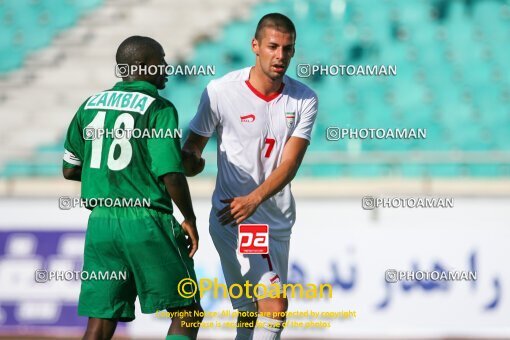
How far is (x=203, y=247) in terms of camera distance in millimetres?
9336

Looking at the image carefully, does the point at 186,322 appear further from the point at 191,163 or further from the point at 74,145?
the point at 74,145

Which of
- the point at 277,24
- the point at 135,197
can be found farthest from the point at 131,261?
the point at 277,24

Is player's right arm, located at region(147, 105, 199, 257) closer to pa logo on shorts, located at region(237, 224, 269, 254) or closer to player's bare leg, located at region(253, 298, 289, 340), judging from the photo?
pa logo on shorts, located at region(237, 224, 269, 254)

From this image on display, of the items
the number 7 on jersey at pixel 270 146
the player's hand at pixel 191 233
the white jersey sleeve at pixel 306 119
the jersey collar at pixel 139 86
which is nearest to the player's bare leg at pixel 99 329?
the player's hand at pixel 191 233

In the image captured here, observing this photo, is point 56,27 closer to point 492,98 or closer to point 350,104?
point 350,104

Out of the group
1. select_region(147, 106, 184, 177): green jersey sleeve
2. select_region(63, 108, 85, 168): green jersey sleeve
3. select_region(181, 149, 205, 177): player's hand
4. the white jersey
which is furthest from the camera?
the white jersey

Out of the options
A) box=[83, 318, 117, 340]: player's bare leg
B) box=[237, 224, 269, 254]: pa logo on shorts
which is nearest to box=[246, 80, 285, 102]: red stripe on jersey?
box=[237, 224, 269, 254]: pa logo on shorts

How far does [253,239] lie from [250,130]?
2.16 feet

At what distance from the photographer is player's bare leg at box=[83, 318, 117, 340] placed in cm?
521

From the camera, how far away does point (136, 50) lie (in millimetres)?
5191

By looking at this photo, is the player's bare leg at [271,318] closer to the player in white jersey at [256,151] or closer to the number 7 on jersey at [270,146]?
the player in white jersey at [256,151]

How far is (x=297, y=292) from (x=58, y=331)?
2.35 meters

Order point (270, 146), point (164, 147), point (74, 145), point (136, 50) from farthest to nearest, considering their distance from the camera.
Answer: point (270, 146) < point (74, 145) < point (136, 50) < point (164, 147)

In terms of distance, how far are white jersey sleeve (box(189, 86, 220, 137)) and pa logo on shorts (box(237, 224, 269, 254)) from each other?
24.6 inches
